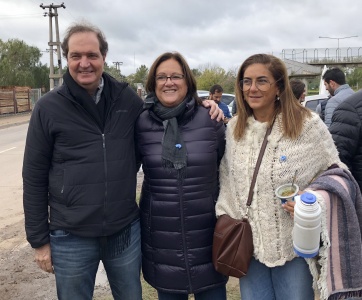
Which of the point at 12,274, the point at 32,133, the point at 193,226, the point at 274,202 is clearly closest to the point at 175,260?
the point at 193,226

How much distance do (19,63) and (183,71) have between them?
1952 inches

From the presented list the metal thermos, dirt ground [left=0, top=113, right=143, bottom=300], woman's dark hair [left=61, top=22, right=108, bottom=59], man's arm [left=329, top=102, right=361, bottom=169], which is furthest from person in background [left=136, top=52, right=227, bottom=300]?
dirt ground [left=0, top=113, right=143, bottom=300]

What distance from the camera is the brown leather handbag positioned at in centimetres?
230

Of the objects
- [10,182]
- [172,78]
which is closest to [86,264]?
[172,78]

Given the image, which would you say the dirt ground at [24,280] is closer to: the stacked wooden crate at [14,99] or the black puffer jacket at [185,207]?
the black puffer jacket at [185,207]

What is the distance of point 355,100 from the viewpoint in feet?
8.44

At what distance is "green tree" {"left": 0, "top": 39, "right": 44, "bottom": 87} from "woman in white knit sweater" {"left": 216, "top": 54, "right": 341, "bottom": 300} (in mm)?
42646

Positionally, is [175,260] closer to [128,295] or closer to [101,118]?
[128,295]

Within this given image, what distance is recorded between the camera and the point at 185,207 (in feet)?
7.94

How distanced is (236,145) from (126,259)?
1016mm

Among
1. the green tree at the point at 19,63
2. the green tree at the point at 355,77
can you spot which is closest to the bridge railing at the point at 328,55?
the green tree at the point at 355,77

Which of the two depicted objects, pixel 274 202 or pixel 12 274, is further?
pixel 12 274

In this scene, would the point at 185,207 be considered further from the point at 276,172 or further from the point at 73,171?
the point at 73,171

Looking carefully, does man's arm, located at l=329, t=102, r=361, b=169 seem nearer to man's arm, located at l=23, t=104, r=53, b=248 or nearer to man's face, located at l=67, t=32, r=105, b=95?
man's face, located at l=67, t=32, r=105, b=95
